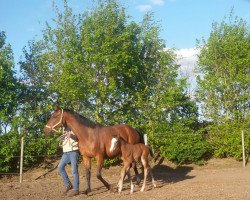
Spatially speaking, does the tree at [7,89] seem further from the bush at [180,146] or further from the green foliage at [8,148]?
the bush at [180,146]

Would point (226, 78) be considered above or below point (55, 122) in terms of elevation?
above

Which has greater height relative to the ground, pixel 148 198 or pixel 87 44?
pixel 87 44

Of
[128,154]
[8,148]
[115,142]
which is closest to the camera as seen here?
[115,142]

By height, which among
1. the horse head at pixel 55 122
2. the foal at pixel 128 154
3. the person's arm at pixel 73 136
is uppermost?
the horse head at pixel 55 122

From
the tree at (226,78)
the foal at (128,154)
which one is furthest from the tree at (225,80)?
the foal at (128,154)

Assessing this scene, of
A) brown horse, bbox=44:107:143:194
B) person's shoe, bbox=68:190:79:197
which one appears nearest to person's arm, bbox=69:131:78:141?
brown horse, bbox=44:107:143:194

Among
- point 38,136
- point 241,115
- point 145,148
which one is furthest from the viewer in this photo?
point 241,115

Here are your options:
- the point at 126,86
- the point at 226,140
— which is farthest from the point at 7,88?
the point at 226,140

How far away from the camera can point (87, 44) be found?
17.0 m

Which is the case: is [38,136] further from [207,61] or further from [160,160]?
[207,61]

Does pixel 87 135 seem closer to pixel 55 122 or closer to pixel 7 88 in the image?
pixel 55 122

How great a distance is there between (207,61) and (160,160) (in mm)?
6050

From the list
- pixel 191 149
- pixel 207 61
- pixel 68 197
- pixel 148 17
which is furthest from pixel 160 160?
pixel 68 197

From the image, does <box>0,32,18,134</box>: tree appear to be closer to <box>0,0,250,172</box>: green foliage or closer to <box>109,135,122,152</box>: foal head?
<box>0,0,250,172</box>: green foliage
